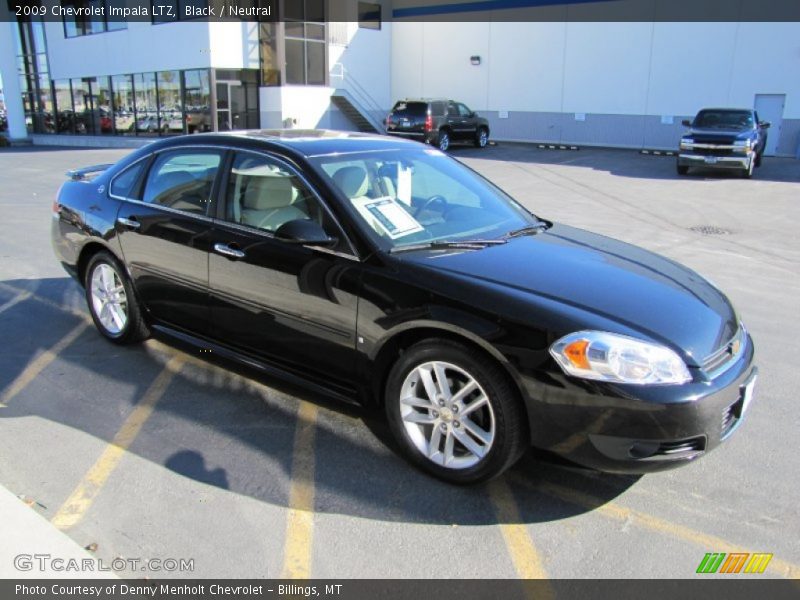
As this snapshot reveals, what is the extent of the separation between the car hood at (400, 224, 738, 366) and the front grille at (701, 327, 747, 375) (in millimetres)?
25

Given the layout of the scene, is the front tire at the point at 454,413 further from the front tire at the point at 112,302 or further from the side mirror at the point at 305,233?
the front tire at the point at 112,302

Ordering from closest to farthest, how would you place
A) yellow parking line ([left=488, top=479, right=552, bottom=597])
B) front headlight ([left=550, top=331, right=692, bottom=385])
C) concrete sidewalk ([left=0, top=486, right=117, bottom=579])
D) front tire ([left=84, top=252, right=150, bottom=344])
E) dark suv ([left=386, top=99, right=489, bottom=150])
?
concrete sidewalk ([left=0, top=486, right=117, bottom=579]) → yellow parking line ([left=488, top=479, right=552, bottom=597]) → front headlight ([left=550, top=331, right=692, bottom=385]) → front tire ([left=84, top=252, right=150, bottom=344]) → dark suv ([left=386, top=99, right=489, bottom=150])

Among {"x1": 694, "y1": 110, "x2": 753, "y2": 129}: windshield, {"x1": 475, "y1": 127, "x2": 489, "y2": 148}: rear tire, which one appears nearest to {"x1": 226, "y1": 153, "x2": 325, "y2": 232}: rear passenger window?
{"x1": 694, "y1": 110, "x2": 753, "y2": 129}: windshield

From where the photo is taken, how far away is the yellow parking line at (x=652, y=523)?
2664mm

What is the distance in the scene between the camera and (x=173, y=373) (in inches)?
175

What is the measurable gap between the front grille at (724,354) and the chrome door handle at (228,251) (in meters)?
2.54

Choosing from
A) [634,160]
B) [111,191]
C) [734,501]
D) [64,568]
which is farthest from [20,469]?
[634,160]

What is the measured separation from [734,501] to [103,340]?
14.6 ft

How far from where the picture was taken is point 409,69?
3209 cm

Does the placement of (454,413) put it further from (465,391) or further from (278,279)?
(278,279)

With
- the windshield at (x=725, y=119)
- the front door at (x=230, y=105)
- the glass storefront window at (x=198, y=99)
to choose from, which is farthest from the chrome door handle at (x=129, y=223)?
the front door at (x=230, y=105)

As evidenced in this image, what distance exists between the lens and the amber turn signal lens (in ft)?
9.07

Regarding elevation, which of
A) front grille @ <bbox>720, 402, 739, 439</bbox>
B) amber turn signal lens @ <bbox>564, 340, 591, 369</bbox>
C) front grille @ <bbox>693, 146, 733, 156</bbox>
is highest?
amber turn signal lens @ <bbox>564, 340, 591, 369</bbox>

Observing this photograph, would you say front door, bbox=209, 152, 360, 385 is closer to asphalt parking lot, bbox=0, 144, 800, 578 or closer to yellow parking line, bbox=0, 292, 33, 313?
asphalt parking lot, bbox=0, 144, 800, 578
